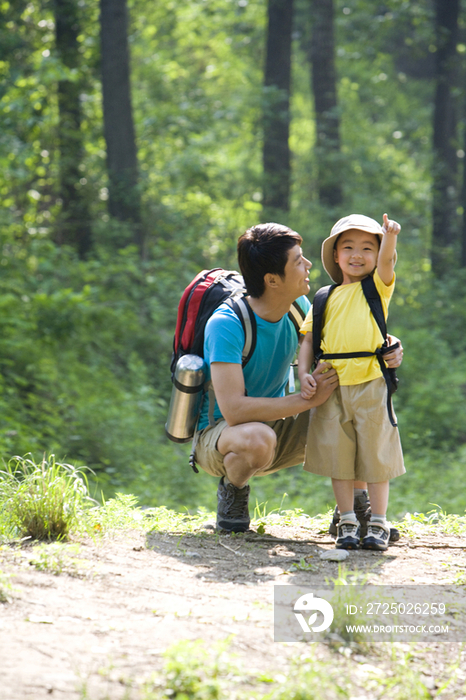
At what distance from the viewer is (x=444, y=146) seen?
15977 millimetres

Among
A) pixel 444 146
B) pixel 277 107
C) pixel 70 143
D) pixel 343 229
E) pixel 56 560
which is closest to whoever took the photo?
pixel 56 560

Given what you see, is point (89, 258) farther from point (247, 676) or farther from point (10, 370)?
point (247, 676)

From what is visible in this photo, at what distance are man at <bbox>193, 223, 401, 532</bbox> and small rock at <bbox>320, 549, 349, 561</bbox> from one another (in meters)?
0.59

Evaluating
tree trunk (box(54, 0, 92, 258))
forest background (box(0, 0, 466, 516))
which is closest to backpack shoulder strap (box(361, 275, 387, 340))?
forest background (box(0, 0, 466, 516))

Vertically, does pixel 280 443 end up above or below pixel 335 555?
above

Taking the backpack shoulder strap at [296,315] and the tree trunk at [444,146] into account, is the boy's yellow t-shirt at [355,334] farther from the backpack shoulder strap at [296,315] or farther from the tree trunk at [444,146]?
the tree trunk at [444,146]

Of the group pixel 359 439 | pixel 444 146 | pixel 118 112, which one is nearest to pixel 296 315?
pixel 359 439

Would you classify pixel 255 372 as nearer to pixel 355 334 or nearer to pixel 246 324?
pixel 246 324

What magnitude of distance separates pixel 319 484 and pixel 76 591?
18.2 ft

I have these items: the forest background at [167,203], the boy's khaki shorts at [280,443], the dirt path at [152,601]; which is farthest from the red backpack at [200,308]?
the forest background at [167,203]

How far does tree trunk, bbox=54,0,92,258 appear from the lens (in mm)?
12375

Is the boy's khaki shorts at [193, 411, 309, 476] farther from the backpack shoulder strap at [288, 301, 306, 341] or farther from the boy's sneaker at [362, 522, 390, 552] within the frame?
the boy's sneaker at [362, 522, 390, 552]

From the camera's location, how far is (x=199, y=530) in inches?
164

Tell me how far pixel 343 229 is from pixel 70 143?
10.2 metres
